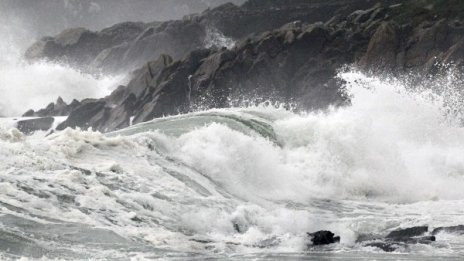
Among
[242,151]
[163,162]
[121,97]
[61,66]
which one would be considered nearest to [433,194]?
[242,151]

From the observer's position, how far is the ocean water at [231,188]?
14.1m

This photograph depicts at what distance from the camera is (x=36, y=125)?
2448 inches

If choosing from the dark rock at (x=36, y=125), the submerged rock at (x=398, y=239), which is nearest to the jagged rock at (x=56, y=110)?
the dark rock at (x=36, y=125)

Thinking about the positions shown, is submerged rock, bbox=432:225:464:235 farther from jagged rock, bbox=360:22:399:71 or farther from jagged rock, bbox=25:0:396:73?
jagged rock, bbox=25:0:396:73

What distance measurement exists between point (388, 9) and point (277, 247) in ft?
172

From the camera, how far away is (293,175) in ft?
77.5

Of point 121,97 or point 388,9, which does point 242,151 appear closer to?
point 121,97

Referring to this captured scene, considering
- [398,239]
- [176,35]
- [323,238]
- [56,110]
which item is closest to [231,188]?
[323,238]

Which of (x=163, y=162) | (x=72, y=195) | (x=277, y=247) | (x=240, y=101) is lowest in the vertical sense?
(x=277, y=247)

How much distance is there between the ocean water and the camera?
14117 millimetres

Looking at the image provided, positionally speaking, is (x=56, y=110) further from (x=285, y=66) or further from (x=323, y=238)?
(x=323, y=238)

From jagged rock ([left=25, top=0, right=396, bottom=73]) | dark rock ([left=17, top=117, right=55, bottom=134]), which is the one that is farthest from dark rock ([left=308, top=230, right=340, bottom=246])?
jagged rock ([left=25, top=0, right=396, bottom=73])

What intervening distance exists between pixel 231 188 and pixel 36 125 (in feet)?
149

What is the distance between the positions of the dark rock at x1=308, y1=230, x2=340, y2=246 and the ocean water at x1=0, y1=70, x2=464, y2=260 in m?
0.19
